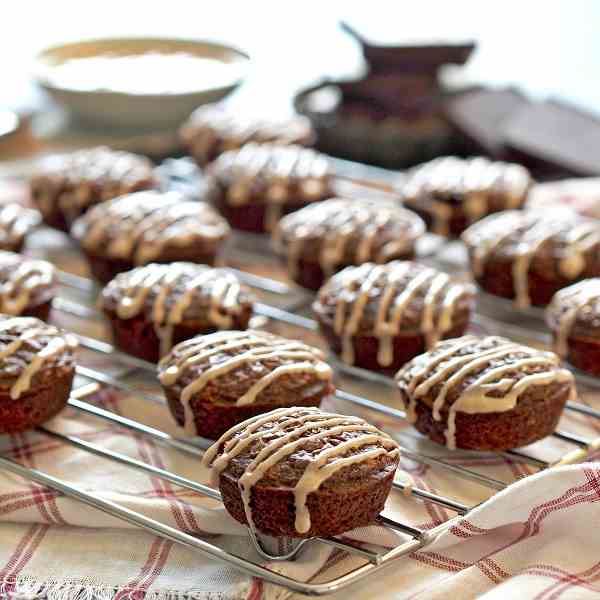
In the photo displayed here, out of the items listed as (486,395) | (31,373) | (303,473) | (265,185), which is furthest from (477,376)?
(265,185)

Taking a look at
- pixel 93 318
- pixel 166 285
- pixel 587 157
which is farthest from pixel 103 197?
pixel 587 157

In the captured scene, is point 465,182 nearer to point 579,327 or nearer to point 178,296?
point 579,327

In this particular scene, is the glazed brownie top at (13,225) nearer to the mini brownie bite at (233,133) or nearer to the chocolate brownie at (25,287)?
the chocolate brownie at (25,287)

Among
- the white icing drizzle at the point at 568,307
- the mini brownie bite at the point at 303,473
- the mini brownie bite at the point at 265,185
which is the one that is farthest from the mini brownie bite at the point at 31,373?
the mini brownie bite at the point at 265,185

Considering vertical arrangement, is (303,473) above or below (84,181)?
above

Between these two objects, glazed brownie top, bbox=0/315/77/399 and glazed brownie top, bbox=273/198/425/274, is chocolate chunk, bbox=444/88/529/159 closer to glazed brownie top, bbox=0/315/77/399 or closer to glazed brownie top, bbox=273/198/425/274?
glazed brownie top, bbox=273/198/425/274

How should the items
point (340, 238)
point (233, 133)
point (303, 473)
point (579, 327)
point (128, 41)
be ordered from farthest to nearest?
point (128, 41) < point (233, 133) < point (340, 238) < point (579, 327) < point (303, 473)

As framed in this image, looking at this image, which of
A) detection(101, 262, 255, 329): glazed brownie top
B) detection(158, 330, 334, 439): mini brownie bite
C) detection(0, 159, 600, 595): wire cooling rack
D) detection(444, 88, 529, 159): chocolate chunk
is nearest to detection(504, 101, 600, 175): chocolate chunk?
detection(444, 88, 529, 159): chocolate chunk
